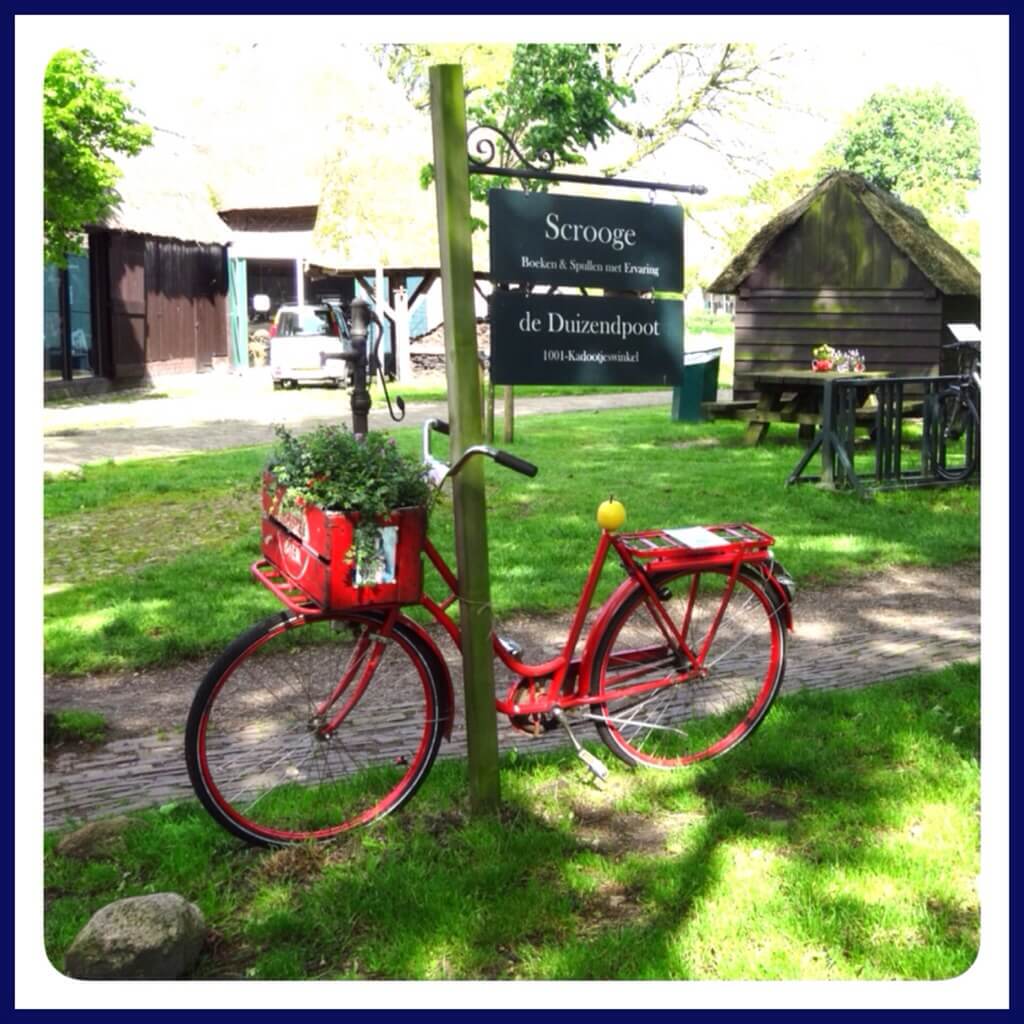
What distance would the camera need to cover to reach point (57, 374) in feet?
72.9

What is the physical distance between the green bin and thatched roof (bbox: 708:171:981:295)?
Result: 1.19 meters

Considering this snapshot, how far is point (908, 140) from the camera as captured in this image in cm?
4903

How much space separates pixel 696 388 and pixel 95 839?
45.8 ft

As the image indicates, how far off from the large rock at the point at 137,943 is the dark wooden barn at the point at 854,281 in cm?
1344

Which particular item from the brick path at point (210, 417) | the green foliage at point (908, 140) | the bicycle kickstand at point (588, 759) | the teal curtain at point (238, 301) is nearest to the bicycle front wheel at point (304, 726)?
the bicycle kickstand at point (588, 759)

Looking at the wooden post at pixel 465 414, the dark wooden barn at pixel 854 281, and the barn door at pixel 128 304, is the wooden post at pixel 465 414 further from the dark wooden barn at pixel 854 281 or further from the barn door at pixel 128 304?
the barn door at pixel 128 304

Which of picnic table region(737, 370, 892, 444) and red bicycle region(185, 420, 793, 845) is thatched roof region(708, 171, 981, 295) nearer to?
picnic table region(737, 370, 892, 444)

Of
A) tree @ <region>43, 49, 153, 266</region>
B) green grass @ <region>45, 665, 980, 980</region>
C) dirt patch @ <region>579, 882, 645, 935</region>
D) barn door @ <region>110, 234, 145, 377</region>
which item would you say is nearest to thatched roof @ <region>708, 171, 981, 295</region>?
tree @ <region>43, 49, 153, 266</region>

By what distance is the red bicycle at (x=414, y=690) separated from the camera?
3834mm

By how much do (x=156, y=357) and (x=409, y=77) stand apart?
14.4m

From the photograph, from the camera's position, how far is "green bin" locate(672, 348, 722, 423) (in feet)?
55.2

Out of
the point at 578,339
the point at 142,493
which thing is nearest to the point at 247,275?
the point at 142,493
